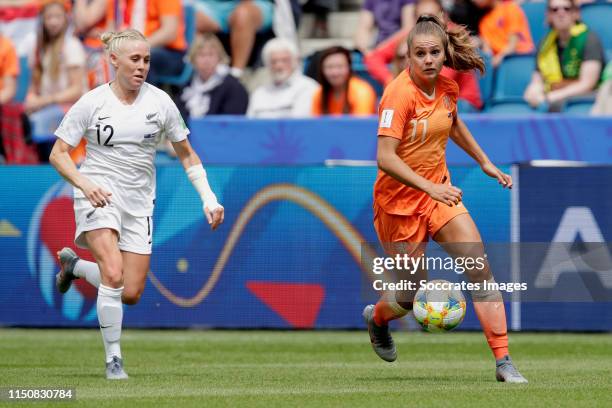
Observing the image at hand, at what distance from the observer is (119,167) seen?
9.05m

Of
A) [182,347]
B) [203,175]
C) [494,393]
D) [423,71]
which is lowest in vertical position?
[182,347]

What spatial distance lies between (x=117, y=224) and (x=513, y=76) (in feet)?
22.8

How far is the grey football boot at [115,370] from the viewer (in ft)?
29.0

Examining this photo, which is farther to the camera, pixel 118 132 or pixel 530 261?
pixel 530 261

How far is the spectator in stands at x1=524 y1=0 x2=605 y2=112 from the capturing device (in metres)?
14.0

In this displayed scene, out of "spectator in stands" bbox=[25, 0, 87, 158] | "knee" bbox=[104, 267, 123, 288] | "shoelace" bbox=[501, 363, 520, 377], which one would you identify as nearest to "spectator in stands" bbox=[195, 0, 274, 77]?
"spectator in stands" bbox=[25, 0, 87, 158]

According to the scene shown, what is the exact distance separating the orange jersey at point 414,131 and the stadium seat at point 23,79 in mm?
9006

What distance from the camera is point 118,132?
895 cm

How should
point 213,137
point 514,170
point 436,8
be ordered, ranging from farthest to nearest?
point 436,8
point 213,137
point 514,170

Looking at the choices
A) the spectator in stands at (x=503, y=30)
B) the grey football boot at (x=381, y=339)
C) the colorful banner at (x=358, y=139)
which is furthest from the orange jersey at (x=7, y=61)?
the grey football boot at (x=381, y=339)

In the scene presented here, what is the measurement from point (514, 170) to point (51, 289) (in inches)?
177

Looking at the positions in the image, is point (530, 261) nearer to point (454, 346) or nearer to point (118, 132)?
point (454, 346)

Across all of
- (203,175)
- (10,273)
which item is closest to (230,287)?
(10,273)

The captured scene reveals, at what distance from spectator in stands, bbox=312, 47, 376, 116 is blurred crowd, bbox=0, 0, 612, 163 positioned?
0.01 metres
